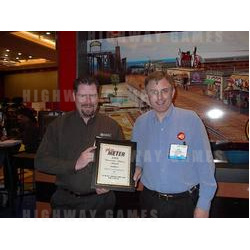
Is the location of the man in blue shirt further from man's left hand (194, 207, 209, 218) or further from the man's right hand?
the man's right hand

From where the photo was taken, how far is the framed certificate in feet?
6.91

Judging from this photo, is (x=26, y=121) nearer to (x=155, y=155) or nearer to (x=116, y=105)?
(x=116, y=105)

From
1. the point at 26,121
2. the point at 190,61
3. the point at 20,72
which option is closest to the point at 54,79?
the point at 20,72

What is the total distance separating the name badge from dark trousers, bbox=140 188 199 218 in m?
→ 0.28

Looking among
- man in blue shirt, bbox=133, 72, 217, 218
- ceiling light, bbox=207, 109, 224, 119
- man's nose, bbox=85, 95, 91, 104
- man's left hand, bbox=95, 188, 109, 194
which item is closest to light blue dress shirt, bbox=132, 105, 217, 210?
man in blue shirt, bbox=133, 72, 217, 218

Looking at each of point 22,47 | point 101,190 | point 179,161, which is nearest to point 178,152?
point 179,161

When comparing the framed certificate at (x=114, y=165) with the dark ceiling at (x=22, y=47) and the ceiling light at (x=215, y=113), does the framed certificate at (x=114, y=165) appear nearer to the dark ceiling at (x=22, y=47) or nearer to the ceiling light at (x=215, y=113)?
the ceiling light at (x=215, y=113)

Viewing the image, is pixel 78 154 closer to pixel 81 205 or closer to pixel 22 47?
pixel 81 205

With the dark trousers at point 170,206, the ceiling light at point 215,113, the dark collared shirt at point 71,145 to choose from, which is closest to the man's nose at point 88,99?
the dark collared shirt at point 71,145

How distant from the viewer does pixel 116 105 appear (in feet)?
12.2

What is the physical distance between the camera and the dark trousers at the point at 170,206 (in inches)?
81.0
